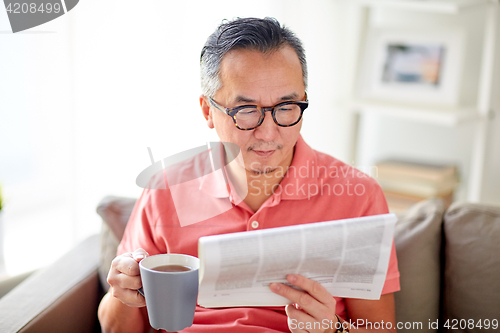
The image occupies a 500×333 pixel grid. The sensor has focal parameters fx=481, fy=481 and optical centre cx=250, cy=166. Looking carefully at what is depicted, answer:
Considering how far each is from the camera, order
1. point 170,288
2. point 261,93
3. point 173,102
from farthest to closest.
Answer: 1. point 173,102
2. point 261,93
3. point 170,288

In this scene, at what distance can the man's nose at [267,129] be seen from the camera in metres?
1.13

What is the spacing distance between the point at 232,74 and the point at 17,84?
133 cm

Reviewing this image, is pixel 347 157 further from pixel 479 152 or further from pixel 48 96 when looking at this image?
pixel 48 96

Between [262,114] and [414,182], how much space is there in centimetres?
152

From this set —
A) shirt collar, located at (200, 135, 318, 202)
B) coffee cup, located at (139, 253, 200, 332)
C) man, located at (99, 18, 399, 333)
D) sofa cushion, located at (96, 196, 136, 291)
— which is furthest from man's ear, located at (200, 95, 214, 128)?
coffee cup, located at (139, 253, 200, 332)

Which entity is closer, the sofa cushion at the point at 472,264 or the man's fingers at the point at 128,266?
the man's fingers at the point at 128,266

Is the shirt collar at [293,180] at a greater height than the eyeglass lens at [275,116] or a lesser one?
lesser

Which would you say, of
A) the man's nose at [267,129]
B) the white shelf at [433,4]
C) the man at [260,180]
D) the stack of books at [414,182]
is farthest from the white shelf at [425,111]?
the man's nose at [267,129]

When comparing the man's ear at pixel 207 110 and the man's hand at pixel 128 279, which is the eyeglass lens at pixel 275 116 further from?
the man's hand at pixel 128 279

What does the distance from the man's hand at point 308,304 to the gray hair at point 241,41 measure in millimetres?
534

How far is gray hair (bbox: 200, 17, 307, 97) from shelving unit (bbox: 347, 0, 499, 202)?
4.31ft

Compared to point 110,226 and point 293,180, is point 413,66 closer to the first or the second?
point 293,180

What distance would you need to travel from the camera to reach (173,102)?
2008 mm

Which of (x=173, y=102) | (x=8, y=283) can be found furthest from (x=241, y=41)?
(x=8, y=283)
